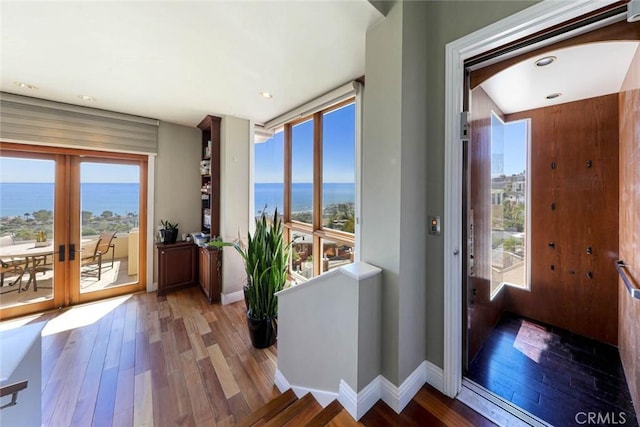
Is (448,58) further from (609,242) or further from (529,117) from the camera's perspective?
(609,242)

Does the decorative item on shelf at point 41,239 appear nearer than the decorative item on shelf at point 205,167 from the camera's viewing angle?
Yes

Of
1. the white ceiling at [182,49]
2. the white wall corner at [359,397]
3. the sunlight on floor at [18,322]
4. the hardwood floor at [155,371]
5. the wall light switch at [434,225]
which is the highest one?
the white ceiling at [182,49]

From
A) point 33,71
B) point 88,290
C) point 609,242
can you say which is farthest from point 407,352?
point 88,290

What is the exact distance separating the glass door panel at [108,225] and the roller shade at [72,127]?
31cm

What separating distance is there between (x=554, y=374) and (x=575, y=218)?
1.51 meters

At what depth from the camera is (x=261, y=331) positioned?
2.37 m

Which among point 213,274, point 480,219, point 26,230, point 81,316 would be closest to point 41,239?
point 26,230

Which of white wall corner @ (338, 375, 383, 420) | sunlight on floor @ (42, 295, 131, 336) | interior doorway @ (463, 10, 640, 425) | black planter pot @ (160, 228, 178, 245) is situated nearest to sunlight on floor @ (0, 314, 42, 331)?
sunlight on floor @ (42, 295, 131, 336)

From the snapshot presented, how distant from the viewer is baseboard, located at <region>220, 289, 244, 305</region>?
3.26 m

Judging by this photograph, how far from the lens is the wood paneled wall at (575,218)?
2.14 metres

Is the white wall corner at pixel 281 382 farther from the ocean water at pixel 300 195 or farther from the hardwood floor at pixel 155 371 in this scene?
the ocean water at pixel 300 195

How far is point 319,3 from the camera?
4.49 feet

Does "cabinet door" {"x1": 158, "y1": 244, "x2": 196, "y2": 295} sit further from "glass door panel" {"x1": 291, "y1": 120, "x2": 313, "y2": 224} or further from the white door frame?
the white door frame

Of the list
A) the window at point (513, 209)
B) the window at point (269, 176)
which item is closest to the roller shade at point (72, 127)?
the window at point (269, 176)
